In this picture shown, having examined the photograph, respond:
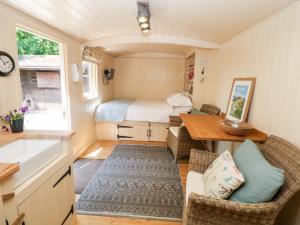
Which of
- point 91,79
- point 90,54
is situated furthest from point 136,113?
point 90,54

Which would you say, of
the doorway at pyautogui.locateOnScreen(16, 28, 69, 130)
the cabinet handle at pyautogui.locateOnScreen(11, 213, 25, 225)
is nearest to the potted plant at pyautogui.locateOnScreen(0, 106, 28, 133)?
the cabinet handle at pyautogui.locateOnScreen(11, 213, 25, 225)

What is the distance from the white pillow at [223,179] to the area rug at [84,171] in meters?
1.65

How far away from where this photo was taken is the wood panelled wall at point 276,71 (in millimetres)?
1421

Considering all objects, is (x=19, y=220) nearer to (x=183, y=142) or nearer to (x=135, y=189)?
(x=135, y=189)

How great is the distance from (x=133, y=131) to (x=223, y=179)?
9.31 ft

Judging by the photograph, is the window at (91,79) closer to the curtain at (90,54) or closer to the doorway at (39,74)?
the curtain at (90,54)

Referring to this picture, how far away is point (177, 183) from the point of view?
95.4 inches

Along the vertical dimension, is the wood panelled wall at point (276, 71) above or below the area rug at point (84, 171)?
above

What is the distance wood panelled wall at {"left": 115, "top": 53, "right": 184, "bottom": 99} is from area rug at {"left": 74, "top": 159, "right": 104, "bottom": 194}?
2966 millimetres

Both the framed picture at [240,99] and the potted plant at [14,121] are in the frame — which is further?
the framed picture at [240,99]

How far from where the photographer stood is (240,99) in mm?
2254

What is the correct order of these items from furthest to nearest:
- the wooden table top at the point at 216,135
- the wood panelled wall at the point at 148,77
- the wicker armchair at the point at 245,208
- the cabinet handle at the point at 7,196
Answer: the wood panelled wall at the point at 148,77, the wooden table top at the point at 216,135, the wicker armchair at the point at 245,208, the cabinet handle at the point at 7,196

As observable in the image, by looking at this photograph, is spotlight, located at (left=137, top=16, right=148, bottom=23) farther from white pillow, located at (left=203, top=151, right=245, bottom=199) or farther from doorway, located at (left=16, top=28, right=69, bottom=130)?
doorway, located at (left=16, top=28, right=69, bottom=130)

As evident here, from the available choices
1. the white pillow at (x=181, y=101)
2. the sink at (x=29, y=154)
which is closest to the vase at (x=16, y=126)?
the sink at (x=29, y=154)
